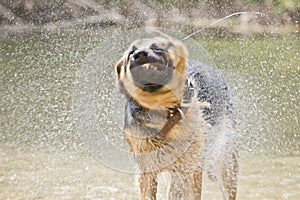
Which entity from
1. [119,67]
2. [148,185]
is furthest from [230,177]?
[119,67]

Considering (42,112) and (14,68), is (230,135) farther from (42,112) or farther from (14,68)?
(14,68)

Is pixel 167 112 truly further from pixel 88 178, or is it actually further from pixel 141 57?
pixel 88 178

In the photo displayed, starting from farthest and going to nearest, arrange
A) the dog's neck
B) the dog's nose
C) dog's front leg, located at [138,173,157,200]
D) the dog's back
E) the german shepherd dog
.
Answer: the dog's back < dog's front leg, located at [138,173,157,200] < the dog's neck < the german shepherd dog < the dog's nose

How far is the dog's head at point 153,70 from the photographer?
9.55 feet

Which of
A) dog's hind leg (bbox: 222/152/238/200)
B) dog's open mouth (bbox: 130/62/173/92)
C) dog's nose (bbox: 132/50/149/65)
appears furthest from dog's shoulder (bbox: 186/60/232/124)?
dog's nose (bbox: 132/50/149/65)

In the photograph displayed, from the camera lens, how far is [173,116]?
10.7ft

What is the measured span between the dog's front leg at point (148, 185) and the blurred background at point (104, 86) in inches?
9.1

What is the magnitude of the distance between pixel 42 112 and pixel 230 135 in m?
2.77

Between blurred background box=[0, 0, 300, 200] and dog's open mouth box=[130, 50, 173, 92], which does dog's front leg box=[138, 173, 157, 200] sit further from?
dog's open mouth box=[130, 50, 173, 92]

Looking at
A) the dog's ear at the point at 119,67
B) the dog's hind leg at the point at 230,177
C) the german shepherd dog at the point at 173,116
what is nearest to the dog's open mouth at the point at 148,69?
the german shepherd dog at the point at 173,116

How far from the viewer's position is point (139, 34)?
3.48 metres

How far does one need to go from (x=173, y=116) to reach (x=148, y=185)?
457 mm

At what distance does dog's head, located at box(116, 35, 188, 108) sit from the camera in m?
2.91

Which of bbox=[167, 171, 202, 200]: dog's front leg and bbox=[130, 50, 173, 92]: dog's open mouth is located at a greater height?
bbox=[130, 50, 173, 92]: dog's open mouth
